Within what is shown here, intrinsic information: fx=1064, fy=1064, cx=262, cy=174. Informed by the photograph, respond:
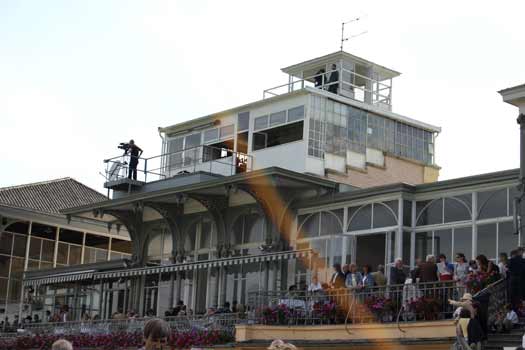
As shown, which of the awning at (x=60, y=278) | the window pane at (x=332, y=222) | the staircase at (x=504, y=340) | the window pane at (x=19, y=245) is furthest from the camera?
the window pane at (x=19, y=245)

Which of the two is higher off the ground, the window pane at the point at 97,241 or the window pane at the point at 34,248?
the window pane at the point at 97,241

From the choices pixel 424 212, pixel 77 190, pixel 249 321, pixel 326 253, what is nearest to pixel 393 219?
pixel 424 212

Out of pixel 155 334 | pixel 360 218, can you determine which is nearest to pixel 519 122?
pixel 360 218

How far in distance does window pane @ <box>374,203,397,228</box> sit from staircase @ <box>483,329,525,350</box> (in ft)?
27.0

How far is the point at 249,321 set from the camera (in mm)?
26641

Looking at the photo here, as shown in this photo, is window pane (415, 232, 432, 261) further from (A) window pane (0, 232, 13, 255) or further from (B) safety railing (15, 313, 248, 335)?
(A) window pane (0, 232, 13, 255)

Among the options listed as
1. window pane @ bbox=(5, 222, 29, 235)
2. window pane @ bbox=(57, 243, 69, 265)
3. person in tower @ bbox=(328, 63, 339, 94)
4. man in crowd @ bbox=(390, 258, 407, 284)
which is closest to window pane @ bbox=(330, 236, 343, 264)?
man in crowd @ bbox=(390, 258, 407, 284)

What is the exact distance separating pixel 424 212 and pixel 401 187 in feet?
2.91

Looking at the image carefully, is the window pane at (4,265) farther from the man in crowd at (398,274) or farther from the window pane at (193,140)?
the man in crowd at (398,274)

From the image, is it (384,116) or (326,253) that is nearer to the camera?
(326,253)

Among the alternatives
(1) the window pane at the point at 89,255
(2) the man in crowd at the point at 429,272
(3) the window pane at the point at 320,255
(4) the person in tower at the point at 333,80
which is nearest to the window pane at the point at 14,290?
(1) the window pane at the point at 89,255

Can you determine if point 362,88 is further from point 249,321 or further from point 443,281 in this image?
point 443,281

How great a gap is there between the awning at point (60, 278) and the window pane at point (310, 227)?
10.6m

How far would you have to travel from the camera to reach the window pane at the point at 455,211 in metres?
26.7
